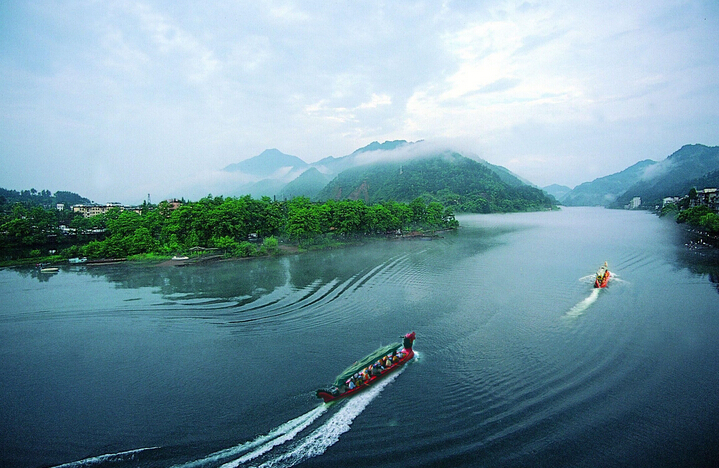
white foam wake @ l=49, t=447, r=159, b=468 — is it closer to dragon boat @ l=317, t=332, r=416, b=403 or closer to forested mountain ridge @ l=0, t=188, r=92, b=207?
dragon boat @ l=317, t=332, r=416, b=403

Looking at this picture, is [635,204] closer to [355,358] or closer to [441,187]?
[441,187]

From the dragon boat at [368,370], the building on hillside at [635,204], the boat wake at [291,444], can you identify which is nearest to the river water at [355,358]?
the boat wake at [291,444]

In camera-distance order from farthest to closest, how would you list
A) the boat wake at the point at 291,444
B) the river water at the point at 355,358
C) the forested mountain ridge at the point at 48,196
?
the forested mountain ridge at the point at 48,196 → the river water at the point at 355,358 → the boat wake at the point at 291,444

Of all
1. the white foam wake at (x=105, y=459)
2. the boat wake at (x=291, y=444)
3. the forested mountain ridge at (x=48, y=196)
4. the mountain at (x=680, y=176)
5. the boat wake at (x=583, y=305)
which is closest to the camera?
the boat wake at (x=291, y=444)

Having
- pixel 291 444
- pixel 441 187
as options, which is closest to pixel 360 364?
pixel 291 444

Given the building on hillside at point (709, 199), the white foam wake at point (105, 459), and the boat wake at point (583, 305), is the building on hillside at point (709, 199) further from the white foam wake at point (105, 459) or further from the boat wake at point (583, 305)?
the white foam wake at point (105, 459)

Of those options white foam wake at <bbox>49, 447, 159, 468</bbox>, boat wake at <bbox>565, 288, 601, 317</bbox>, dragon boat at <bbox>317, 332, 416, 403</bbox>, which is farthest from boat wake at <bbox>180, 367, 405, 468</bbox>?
boat wake at <bbox>565, 288, 601, 317</bbox>
